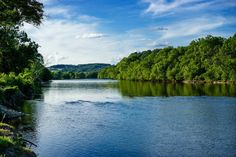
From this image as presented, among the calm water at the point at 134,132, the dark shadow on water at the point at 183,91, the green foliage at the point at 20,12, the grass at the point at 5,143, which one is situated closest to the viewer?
the grass at the point at 5,143

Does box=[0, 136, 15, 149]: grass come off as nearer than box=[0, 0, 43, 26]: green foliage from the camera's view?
Yes

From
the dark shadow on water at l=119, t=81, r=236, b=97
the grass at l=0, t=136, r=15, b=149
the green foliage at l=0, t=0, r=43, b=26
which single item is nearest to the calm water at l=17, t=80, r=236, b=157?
the grass at l=0, t=136, r=15, b=149

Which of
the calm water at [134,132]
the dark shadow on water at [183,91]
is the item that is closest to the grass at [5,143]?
the calm water at [134,132]

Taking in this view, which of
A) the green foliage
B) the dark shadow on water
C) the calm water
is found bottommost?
the calm water

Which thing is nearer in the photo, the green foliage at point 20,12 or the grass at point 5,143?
the grass at point 5,143

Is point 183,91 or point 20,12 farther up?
point 20,12

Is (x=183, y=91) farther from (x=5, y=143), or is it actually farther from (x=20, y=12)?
(x=5, y=143)

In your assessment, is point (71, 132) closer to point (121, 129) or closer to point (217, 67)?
point (121, 129)

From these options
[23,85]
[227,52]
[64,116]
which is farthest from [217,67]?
[64,116]

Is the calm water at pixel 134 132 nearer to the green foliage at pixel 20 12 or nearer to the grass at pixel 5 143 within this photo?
the grass at pixel 5 143

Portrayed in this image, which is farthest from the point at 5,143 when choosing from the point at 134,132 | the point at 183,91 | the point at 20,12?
the point at 183,91

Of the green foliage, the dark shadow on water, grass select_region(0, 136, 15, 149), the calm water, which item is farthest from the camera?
the dark shadow on water

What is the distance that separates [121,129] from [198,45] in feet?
521

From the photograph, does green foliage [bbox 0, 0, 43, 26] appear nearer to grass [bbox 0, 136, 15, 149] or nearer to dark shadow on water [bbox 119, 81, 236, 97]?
grass [bbox 0, 136, 15, 149]
